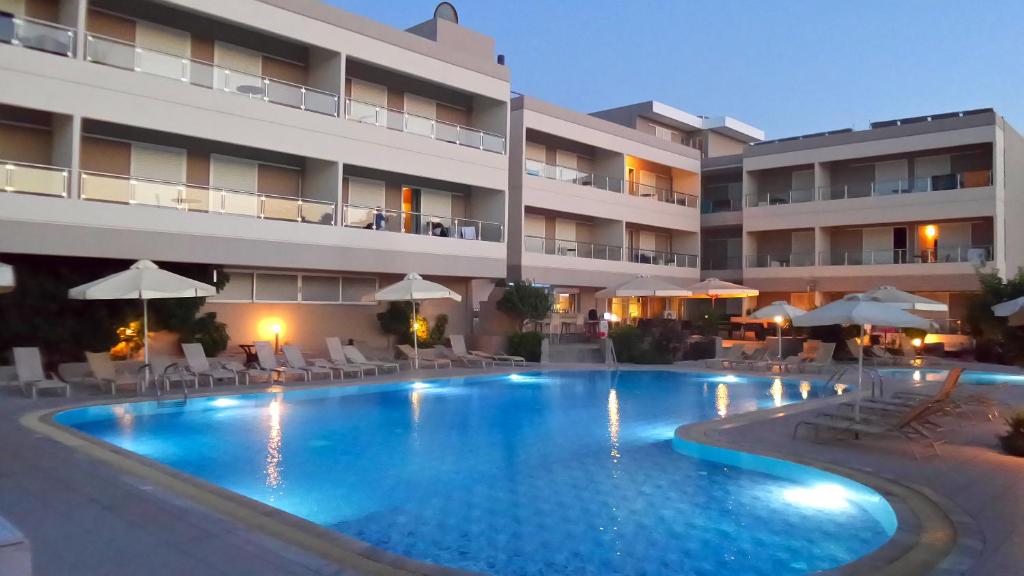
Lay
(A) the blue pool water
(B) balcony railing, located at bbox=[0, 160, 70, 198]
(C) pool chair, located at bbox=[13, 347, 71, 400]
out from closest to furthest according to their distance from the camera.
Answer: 1. (A) the blue pool water
2. (C) pool chair, located at bbox=[13, 347, 71, 400]
3. (B) balcony railing, located at bbox=[0, 160, 70, 198]

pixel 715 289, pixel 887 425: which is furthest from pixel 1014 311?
pixel 715 289

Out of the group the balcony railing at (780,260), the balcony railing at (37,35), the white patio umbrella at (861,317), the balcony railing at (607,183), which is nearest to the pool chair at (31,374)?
the balcony railing at (37,35)

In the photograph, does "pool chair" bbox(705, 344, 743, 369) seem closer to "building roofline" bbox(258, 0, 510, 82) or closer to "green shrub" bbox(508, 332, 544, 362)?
"green shrub" bbox(508, 332, 544, 362)

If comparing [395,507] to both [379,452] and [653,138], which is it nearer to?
[379,452]

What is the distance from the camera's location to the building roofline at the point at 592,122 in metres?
27.7

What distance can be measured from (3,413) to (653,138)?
28.0 meters

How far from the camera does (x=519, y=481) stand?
887 centimetres

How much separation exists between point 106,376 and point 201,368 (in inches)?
77.3

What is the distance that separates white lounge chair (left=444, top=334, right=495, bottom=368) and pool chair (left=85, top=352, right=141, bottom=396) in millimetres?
9391

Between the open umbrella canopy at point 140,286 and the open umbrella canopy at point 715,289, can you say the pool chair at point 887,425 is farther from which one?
the open umbrella canopy at point 715,289

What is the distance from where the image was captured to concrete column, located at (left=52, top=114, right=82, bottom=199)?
618 inches

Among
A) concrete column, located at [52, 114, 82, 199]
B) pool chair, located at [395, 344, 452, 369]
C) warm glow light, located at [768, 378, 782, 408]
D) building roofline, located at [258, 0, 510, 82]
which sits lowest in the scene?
warm glow light, located at [768, 378, 782, 408]

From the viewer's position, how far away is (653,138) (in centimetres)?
3344

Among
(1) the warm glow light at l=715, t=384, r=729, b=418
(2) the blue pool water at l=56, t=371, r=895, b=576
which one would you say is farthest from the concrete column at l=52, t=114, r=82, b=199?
(1) the warm glow light at l=715, t=384, r=729, b=418
